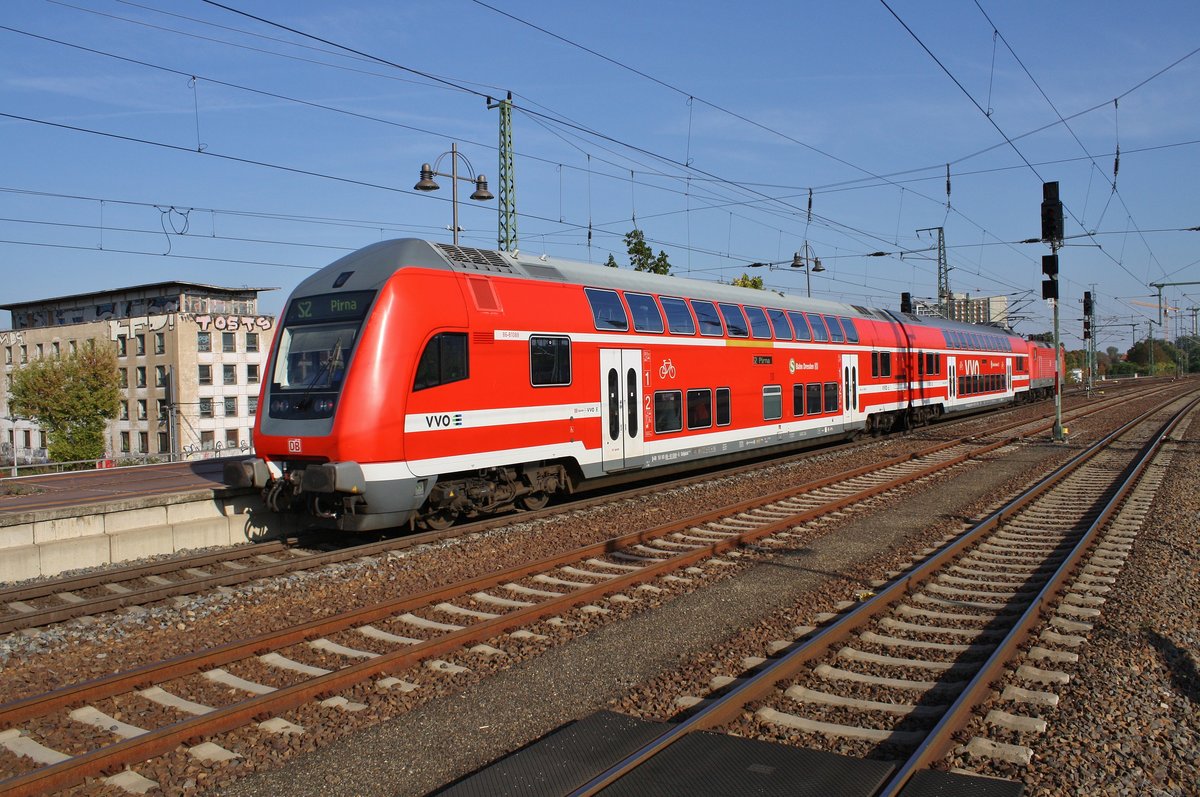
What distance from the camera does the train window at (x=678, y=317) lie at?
1515cm

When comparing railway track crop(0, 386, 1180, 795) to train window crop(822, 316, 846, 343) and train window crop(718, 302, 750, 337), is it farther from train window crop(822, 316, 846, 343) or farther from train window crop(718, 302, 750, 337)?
train window crop(822, 316, 846, 343)

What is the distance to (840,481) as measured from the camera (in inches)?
623

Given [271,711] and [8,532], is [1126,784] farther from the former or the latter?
[8,532]

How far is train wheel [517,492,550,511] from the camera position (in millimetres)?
13023

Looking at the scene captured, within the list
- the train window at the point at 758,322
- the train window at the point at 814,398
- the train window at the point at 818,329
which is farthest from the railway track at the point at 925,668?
the train window at the point at 818,329

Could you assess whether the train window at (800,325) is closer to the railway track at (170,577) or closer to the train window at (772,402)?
the train window at (772,402)

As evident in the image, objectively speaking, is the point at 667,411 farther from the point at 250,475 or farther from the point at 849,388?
the point at 849,388

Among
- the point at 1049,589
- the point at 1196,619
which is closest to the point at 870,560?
the point at 1049,589

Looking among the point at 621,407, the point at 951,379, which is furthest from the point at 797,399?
the point at 951,379

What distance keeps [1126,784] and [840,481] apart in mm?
11571

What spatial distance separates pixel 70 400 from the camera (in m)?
54.1

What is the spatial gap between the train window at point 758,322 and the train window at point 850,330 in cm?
476

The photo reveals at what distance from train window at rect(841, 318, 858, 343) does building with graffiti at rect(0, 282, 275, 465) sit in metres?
47.7

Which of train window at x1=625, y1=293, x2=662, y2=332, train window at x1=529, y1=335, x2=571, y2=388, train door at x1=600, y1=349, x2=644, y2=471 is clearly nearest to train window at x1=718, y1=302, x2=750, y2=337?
train window at x1=625, y1=293, x2=662, y2=332
